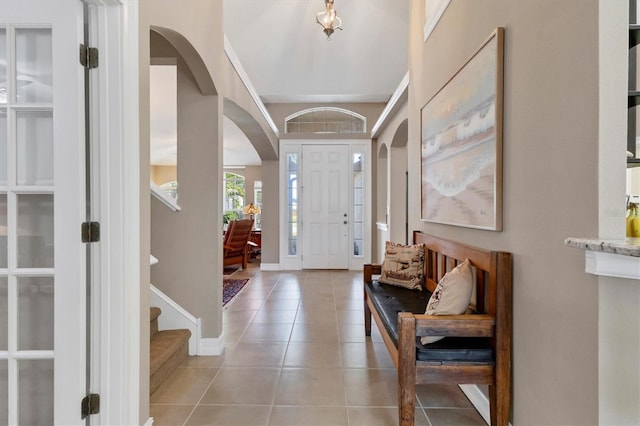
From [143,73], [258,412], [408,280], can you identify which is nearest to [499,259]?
[408,280]

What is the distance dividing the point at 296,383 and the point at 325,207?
170 inches

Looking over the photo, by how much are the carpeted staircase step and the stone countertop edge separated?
228 cm

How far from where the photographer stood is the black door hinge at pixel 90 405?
1432mm

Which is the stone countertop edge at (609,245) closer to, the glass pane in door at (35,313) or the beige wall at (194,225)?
the glass pane in door at (35,313)

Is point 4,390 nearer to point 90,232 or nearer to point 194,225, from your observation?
point 90,232

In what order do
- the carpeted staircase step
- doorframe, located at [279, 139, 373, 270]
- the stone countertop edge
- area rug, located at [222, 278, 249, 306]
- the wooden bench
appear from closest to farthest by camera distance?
the stone countertop edge
the wooden bench
the carpeted staircase step
area rug, located at [222, 278, 249, 306]
doorframe, located at [279, 139, 373, 270]

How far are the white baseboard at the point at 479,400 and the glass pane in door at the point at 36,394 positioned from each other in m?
2.09

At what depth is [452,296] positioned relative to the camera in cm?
172

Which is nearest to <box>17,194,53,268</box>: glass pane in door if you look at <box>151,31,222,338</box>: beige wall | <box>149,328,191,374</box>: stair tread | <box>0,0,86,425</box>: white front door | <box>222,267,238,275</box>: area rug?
<box>0,0,86,425</box>: white front door

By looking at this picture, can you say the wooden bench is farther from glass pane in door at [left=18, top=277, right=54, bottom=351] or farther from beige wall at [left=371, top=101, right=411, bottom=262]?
beige wall at [left=371, top=101, right=411, bottom=262]

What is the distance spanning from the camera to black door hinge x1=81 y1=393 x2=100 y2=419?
1.43 meters

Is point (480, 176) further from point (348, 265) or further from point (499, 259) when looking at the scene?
point (348, 265)

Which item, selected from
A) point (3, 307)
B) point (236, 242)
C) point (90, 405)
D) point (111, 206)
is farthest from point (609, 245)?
point (236, 242)

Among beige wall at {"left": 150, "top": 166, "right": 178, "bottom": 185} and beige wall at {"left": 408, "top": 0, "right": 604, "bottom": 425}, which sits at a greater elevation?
beige wall at {"left": 150, "top": 166, "right": 178, "bottom": 185}
